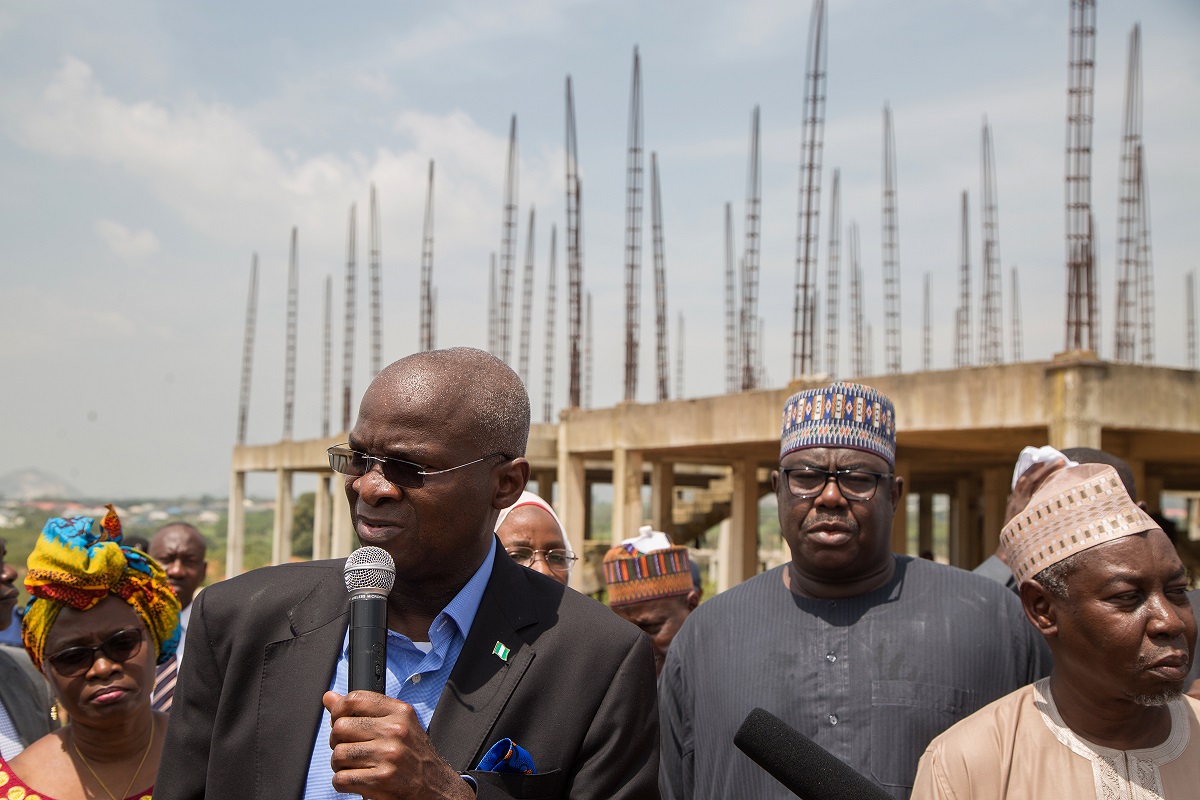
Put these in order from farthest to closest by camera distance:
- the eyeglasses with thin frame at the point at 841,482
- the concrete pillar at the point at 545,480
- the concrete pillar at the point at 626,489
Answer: the concrete pillar at the point at 545,480, the concrete pillar at the point at 626,489, the eyeglasses with thin frame at the point at 841,482

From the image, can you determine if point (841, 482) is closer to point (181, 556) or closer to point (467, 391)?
point (467, 391)

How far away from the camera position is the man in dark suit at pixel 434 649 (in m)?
A: 2.30

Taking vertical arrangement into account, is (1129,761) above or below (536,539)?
below

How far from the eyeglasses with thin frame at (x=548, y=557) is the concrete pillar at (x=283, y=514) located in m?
Answer: 28.0

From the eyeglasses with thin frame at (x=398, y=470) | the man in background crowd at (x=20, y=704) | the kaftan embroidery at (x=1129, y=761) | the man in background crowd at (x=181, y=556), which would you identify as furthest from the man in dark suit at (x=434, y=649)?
the man in background crowd at (x=181, y=556)

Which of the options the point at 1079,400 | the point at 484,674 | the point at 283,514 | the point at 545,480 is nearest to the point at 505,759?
the point at 484,674

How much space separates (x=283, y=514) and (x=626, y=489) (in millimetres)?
17331

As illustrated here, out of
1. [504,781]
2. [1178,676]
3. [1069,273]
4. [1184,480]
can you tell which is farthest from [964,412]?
[1184,480]

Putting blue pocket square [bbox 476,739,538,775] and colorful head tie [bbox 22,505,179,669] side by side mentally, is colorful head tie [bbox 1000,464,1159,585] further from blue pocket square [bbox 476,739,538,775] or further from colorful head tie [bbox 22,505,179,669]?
colorful head tie [bbox 22,505,179,669]

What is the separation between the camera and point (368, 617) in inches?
80.0

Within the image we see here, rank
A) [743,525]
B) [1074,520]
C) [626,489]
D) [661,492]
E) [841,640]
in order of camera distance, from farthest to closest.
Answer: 1. [661,492]
2. [743,525]
3. [626,489]
4. [841,640]
5. [1074,520]

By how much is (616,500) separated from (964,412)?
798 cm

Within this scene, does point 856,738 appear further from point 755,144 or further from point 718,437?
point 755,144

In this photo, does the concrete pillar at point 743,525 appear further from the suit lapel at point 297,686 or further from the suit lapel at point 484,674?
the suit lapel at point 297,686
